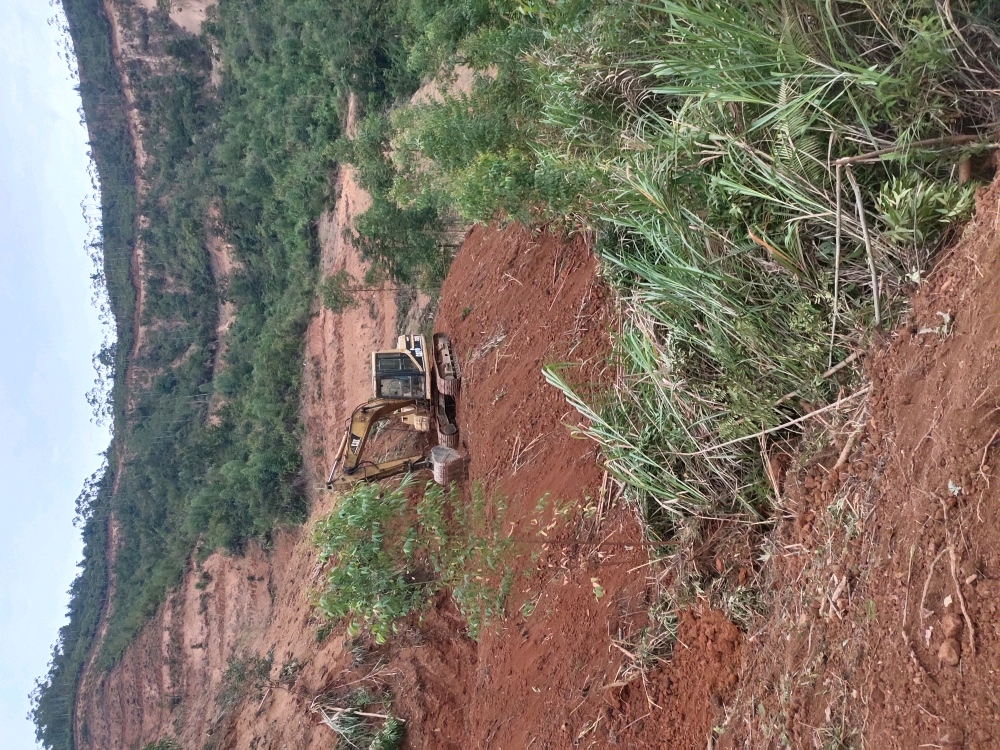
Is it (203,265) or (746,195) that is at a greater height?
(203,265)

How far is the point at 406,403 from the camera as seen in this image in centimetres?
1002

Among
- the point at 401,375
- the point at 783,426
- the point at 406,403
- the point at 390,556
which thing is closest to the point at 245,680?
the point at 406,403

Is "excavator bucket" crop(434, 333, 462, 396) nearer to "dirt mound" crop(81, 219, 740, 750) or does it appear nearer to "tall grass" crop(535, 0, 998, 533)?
"dirt mound" crop(81, 219, 740, 750)

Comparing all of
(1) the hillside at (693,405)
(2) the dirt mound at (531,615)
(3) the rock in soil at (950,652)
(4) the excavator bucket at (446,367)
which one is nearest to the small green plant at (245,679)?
(2) the dirt mound at (531,615)

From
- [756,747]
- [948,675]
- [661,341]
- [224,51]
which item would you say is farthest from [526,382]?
[224,51]

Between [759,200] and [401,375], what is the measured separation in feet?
24.9

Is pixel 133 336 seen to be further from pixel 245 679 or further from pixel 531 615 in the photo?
pixel 531 615

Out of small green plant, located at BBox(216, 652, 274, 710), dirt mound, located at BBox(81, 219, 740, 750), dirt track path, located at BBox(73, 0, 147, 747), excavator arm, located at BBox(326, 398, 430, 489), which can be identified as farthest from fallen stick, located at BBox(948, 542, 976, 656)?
dirt track path, located at BBox(73, 0, 147, 747)

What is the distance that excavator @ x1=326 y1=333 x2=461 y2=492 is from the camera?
31.0ft

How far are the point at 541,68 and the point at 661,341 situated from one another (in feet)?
9.97

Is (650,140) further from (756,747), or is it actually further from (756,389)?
(756,747)

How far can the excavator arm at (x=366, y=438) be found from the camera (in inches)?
366

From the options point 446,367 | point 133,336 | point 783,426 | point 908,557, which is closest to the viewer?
point 908,557

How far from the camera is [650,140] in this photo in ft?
14.0
